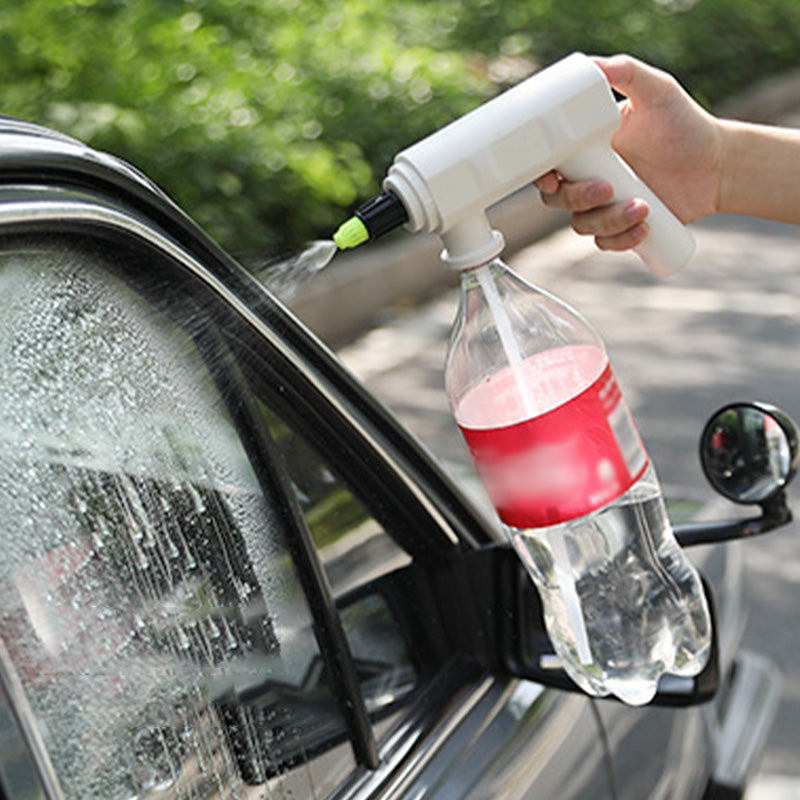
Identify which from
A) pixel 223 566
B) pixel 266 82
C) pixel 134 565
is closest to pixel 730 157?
pixel 223 566

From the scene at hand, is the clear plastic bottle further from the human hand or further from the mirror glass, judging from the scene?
the human hand

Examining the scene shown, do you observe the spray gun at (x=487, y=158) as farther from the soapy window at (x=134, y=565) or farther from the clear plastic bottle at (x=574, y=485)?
Result: the soapy window at (x=134, y=565)

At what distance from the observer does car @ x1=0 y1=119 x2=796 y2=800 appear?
4.49ft

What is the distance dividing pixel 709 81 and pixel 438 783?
9189 millimetres

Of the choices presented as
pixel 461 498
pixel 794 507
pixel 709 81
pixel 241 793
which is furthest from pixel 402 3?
pixel 241 793

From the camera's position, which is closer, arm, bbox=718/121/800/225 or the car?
the car

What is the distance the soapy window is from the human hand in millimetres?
718

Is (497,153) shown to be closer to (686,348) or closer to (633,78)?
(633,78)

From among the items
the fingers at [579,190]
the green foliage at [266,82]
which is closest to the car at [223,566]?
the fingers at [579,190]

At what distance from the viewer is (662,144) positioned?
8.02 feet

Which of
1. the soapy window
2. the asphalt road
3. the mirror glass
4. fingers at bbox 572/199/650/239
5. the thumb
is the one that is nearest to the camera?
the soapy window

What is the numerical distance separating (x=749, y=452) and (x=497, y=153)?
0.67 meters

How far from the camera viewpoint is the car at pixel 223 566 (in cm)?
137

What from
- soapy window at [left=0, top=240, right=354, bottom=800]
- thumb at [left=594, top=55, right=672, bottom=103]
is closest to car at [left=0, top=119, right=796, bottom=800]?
soapy window at [left=0, top=240, right=354, bottom=800]
